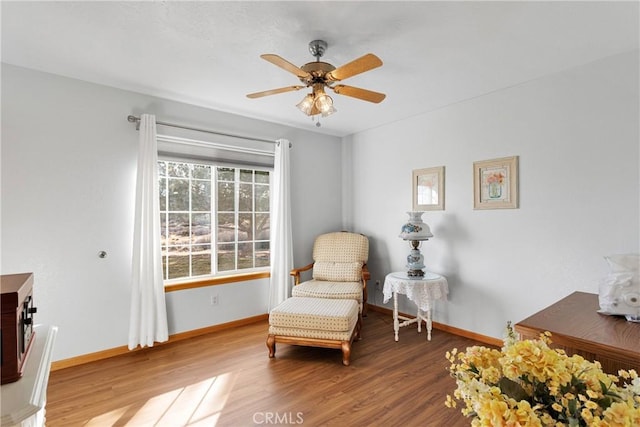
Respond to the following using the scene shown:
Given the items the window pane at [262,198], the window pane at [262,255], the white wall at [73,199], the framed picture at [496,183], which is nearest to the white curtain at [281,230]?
the window pane at [262,198]

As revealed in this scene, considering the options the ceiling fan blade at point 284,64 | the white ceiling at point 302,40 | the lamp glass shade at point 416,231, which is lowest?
the lamp glass shade at point 416,231

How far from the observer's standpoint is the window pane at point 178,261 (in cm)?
318

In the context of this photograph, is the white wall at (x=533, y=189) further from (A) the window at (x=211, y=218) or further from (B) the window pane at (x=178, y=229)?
(B) the window pane at (x=178, y=229)

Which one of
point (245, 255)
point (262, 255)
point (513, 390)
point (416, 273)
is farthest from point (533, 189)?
point (245, 255)

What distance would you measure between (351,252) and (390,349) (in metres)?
1.24

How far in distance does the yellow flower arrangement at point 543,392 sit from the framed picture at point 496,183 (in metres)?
2.40

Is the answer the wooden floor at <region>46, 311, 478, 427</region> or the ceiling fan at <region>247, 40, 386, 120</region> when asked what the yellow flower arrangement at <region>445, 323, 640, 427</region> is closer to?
the wooden floor at <region>46, 311, 478, 427</region>

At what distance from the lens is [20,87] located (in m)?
2.35

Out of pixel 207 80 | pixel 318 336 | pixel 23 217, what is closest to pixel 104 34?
pixel 207 80

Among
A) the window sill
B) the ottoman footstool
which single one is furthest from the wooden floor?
the window sill

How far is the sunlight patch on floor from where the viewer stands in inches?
73.1

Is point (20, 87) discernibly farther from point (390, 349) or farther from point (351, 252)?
point (390, 349)

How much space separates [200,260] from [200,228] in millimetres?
361

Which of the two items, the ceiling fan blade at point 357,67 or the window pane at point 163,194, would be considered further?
the window pane at point 163,194
